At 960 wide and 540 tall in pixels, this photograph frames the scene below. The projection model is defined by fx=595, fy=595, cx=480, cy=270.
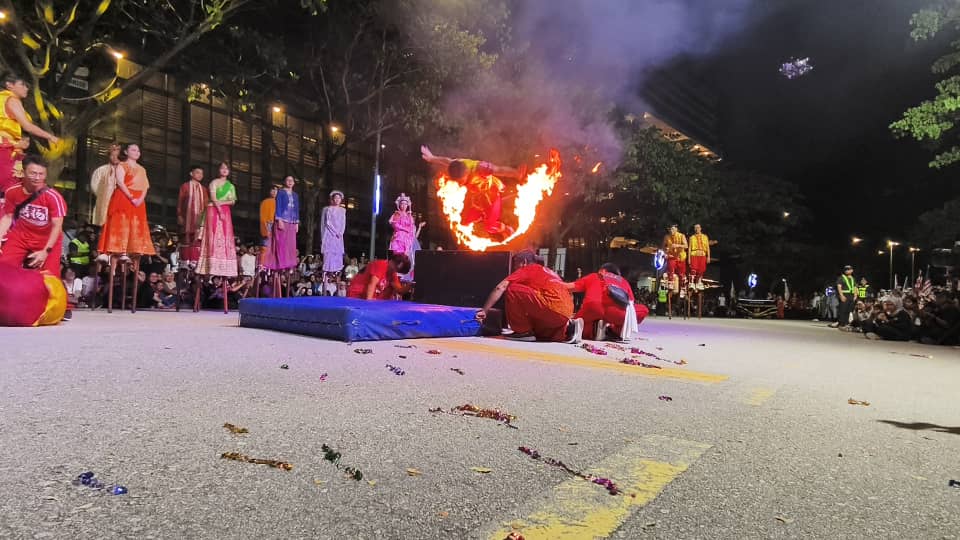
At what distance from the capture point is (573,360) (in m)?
5.43

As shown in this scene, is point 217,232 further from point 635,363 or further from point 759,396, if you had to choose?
point 759,396

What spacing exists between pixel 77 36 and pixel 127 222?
5466 mm

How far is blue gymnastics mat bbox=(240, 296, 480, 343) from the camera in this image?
19.7ft

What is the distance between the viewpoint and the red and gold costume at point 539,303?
7000mm

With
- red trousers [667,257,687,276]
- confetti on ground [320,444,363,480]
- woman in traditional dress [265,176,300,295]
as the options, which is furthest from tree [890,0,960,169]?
confetti on ground [320,444,363,480]

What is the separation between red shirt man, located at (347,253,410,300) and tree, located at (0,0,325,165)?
5474 mm

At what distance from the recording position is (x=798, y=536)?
1721mm

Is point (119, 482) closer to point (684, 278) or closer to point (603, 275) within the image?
point (603, 275)

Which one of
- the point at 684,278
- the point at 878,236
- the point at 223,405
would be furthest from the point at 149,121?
the point at 878,236

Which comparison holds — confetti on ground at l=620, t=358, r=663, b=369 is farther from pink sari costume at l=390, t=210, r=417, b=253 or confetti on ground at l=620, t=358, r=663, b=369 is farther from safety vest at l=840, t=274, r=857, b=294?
safety vest at l=840, t=274, r=857, b=294

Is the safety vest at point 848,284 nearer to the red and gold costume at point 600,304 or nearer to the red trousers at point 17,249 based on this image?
the red and gold costume at point 600,304

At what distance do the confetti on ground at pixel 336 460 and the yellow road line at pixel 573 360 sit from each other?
303cm

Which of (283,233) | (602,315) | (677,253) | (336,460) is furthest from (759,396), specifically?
(677,253)

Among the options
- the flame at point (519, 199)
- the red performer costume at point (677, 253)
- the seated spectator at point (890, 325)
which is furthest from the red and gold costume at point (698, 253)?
the flame at point (519, 199)
